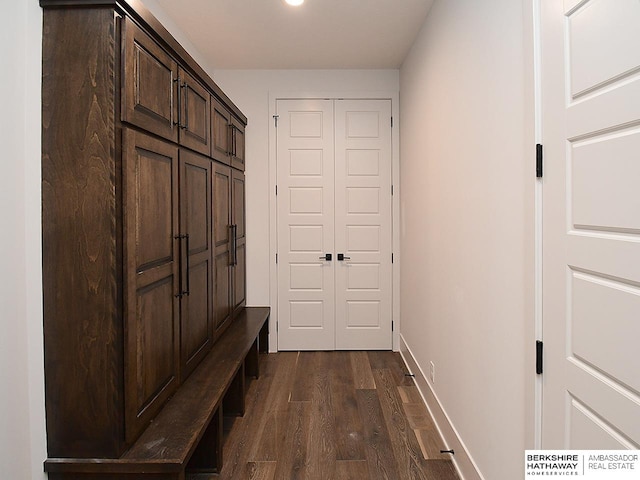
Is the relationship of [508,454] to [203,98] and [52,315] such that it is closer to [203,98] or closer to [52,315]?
[52,315]

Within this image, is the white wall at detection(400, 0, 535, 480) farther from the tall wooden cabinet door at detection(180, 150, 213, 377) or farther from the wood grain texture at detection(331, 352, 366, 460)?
the tall wooden cabinet door at detection(180, 150, 213, 377)

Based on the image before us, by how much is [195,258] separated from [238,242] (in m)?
1.40

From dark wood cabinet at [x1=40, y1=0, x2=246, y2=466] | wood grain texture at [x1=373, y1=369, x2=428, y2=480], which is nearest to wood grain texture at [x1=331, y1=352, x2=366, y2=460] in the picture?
wood grain texture at [x1=373, y1=369, x2=428, y2=480]

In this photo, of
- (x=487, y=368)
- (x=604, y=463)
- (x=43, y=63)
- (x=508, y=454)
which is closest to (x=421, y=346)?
(x=487, y=368)

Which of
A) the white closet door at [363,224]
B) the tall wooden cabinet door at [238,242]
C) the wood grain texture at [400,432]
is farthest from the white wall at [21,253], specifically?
the white closet door at [363,224]

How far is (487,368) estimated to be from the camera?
6.67 feet

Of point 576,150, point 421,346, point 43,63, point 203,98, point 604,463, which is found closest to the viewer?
point 604,463

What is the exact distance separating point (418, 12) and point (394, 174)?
160 centimetres

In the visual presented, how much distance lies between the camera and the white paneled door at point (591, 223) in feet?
3.53

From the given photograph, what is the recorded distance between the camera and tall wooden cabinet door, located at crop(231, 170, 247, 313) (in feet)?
12.5

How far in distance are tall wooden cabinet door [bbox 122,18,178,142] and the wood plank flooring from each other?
1.83m

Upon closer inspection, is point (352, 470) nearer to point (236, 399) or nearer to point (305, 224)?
point (236, 399)

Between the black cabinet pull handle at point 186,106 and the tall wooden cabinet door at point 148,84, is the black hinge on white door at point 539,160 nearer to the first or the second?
the tall wooden cabinet door at point 148,84

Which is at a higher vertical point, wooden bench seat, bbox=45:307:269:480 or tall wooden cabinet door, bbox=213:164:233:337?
tall wooden cabinet door, bbox=213:164:233:337
